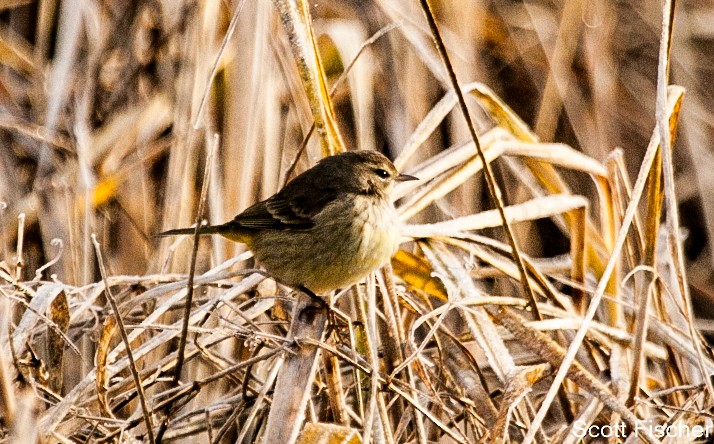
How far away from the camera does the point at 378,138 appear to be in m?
4.34

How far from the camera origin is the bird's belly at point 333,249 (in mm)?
2764

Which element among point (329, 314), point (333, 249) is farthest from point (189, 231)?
point (329, 314)

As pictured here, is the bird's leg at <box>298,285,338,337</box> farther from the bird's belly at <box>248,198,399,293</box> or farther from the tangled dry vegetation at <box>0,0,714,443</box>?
the bird's belly at <box>248,198,399,293</box>

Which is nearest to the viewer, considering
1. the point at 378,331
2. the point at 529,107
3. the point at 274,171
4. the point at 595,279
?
the point at 378,331

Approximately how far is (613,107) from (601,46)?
Result: 307 mm

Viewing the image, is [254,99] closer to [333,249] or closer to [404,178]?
[404,178]

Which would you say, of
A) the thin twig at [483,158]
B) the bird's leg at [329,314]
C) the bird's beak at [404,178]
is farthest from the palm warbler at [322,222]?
the thin twig at [483,158]

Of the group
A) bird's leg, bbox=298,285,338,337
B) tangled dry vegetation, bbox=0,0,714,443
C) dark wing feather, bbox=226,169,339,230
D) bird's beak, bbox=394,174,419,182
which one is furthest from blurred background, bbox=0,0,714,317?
bird's leg, bbox=298,285,338,337

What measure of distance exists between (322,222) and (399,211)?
0.26m

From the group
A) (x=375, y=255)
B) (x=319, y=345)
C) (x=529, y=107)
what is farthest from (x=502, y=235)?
(x=319, y=345)

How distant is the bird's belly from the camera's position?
9.07 ft

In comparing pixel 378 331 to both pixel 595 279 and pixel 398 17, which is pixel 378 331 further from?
pixel 398 17

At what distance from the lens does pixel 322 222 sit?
3.12 m

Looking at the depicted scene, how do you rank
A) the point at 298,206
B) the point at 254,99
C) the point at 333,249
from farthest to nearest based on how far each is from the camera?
the point at 254,99
the point at 298,206
the point at 333,249
